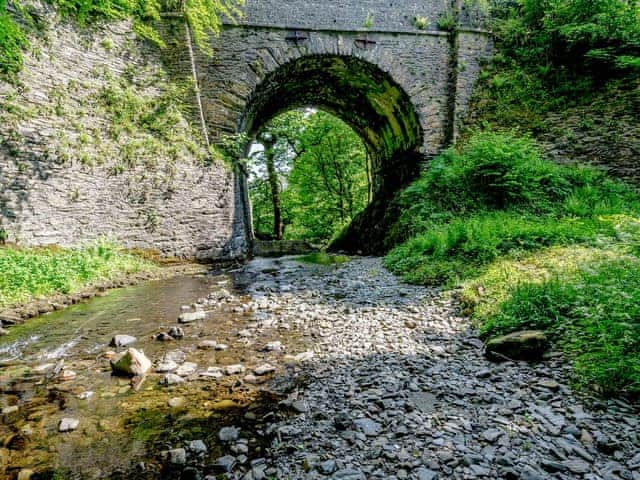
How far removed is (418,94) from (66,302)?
471 inches

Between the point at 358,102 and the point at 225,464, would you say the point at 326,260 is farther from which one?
the point at 225,464

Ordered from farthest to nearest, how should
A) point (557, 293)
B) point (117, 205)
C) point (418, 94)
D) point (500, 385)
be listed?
point (418, 94) < point (117, 205) < point (557, 293) < point (500, 385)

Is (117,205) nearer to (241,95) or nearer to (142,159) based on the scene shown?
(142,159)

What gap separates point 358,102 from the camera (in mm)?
14328

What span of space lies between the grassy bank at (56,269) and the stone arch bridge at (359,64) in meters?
3.95

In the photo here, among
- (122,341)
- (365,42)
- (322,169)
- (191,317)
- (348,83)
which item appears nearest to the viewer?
(122,341)

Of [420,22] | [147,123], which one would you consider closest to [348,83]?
[420,22]

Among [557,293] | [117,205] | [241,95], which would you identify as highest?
[241,95]

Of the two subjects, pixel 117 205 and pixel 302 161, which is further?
pixel 302 161

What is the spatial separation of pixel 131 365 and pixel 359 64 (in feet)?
39.1

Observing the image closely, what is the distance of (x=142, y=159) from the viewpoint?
8.43m

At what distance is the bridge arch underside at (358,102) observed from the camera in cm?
1177

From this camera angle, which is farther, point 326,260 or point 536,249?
point 326,260

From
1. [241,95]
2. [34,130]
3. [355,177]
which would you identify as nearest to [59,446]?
[34,130]
